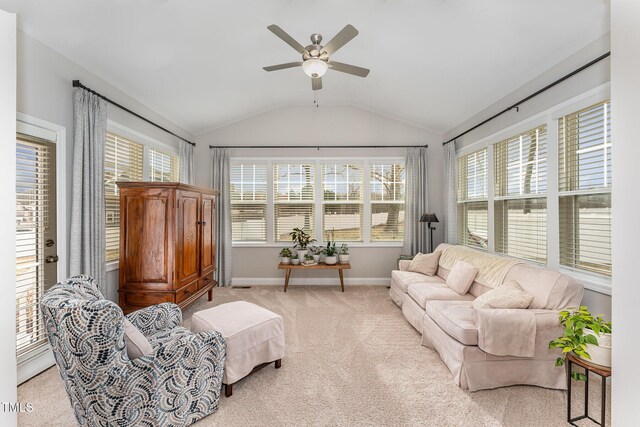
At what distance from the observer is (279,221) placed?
5484 mm

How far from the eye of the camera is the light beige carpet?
1964 mm

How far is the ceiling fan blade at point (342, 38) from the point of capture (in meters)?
2.19

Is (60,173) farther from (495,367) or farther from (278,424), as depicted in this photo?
(495,367)

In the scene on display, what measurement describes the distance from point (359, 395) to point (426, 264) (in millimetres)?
2449

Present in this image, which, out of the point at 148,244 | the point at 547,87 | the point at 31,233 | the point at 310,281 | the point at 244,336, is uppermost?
the point at 547,87

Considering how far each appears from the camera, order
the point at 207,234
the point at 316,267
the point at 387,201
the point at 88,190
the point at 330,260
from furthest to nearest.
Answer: the point at 387,201 → the point at 330,260 → the point at 316,267 → the point at 207,234 → the point at 88,190

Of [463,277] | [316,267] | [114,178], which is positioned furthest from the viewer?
[316,267]

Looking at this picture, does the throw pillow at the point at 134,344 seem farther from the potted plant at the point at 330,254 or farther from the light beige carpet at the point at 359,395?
the potted plant at the point at 330,254

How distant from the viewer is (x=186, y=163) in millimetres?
4984

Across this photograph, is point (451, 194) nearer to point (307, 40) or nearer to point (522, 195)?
point (522, 195)

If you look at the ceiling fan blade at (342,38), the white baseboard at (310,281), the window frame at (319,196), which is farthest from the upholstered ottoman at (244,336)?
the window frame at (319,196)

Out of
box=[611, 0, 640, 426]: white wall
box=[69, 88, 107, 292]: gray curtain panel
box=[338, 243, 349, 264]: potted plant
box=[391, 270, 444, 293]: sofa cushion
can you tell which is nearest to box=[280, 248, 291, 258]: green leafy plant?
box=[338, 243, 349, 264]: potted plant

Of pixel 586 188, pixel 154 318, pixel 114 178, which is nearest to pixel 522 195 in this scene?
pixel 586 188

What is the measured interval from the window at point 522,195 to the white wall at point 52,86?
15.2 feet
